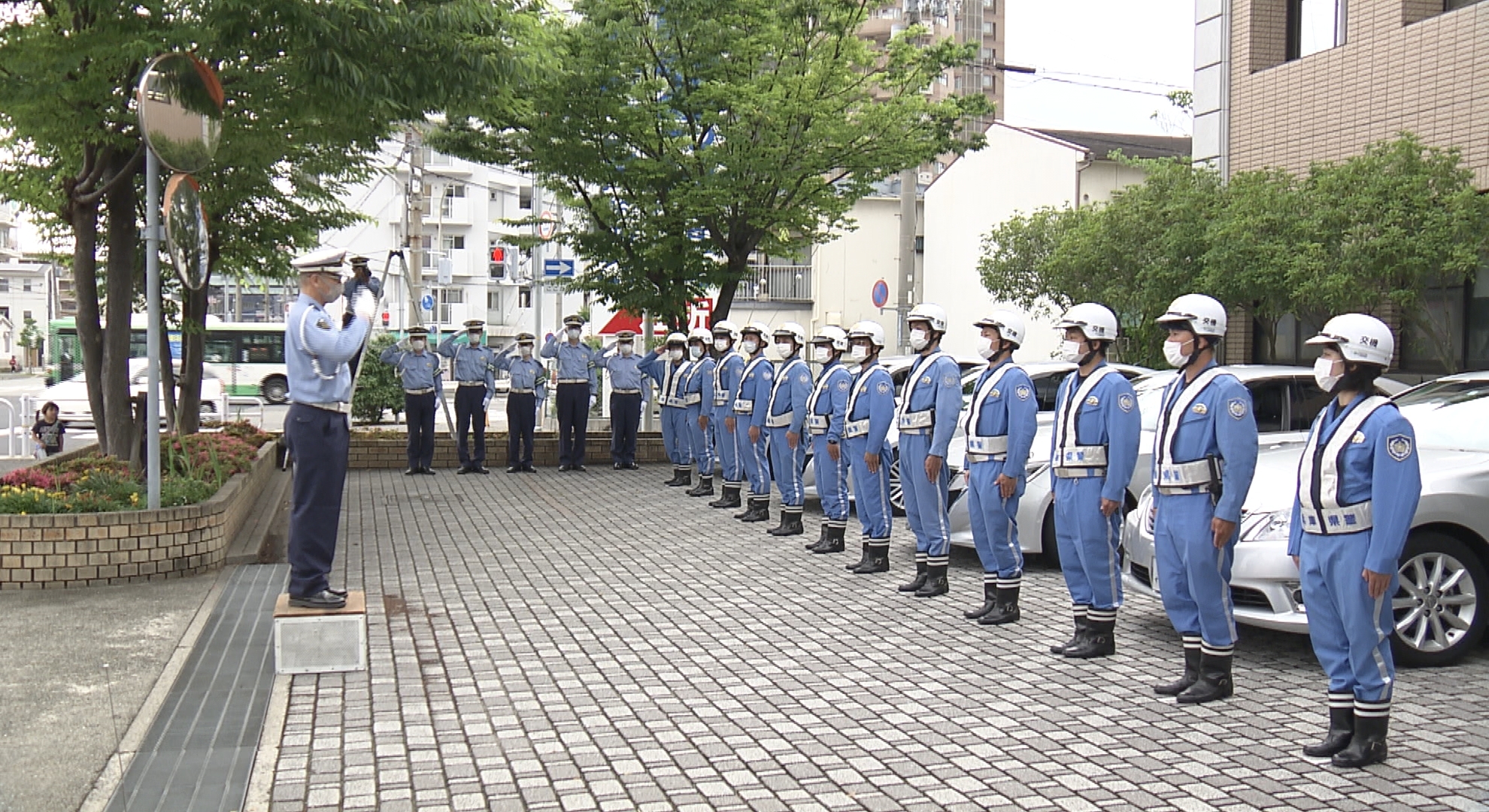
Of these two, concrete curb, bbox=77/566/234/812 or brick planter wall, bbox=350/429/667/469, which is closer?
concrete curb, bbox=77/566/234/812

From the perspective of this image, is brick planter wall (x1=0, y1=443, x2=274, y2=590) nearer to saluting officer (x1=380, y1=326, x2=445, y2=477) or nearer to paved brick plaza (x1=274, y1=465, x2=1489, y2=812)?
paved brick plaza (x1=274, y1=465, x2=1489, y2=812)

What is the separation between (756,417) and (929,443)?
12.5 feet

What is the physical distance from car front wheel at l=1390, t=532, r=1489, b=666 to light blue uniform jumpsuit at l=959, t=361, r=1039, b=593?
2.17 metres

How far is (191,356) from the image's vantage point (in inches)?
664

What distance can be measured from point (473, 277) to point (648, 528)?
52.6m

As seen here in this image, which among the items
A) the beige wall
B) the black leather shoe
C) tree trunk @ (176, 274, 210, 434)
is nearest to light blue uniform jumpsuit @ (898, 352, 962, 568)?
the black leather shoe

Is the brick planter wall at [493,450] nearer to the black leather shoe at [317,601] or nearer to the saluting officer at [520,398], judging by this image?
the saluting officer at [520,398]

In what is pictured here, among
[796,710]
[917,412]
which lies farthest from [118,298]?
[796,710]

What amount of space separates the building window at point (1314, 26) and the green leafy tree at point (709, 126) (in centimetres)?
472

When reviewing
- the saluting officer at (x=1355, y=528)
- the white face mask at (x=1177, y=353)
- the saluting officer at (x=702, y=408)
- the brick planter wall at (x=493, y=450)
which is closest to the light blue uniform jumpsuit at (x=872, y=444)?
the white face mask at (x=1177, y=353)

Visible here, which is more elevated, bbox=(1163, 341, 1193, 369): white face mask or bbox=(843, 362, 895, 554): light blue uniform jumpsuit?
bbox=(1163, 341, 1193, 369): white face mask

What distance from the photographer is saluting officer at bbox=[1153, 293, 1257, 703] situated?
627 centimetres

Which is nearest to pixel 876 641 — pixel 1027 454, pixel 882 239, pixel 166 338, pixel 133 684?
pixel 1027 454

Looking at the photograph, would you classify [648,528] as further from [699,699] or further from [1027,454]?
[699,699]
